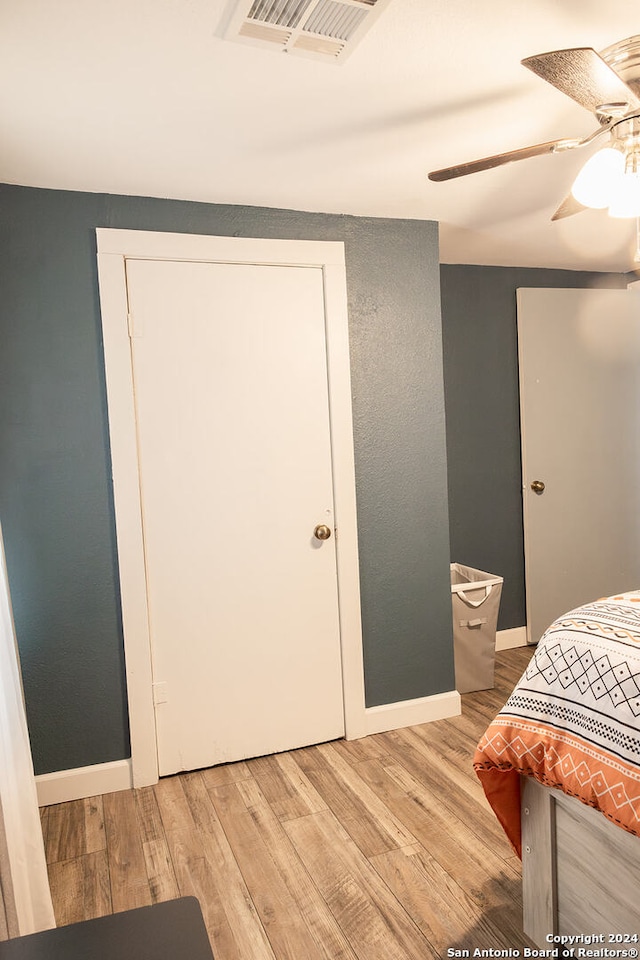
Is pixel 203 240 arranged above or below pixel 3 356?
above

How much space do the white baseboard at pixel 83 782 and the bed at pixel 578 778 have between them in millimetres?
1570

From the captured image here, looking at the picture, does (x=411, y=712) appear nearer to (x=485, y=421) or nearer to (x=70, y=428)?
(x=485, y=421)

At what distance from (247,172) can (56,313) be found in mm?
878

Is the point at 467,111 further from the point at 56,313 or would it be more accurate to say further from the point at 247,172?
the point at 56,313

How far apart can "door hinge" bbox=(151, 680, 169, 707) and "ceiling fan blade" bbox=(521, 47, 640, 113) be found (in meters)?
2.38

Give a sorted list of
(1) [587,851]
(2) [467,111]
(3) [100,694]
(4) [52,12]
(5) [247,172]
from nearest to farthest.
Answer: (4) [52,12] < (1) [587,851] < (2) [467,111] < (5) [247,172] < (3) [100,694]

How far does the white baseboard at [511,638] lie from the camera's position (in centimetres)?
416

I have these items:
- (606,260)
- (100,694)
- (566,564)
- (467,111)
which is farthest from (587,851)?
(606,260)

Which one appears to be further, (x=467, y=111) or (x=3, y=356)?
(x=3, y=356)

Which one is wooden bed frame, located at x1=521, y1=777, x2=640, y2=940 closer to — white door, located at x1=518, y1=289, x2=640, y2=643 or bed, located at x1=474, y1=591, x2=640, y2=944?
bed, located at x1=474, y1=591, x2=640, y2=944

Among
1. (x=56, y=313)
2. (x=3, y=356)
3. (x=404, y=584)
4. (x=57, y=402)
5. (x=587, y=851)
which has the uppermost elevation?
(x=56, y=313)

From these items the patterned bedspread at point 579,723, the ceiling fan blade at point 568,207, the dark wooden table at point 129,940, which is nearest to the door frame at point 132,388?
the ceiling fan blade at point 568,207

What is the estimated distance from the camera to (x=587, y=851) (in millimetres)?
1591

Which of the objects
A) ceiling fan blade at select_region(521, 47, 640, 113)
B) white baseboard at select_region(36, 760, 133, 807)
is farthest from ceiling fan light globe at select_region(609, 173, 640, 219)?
white baseboard at select_region(36, 760, 133, 807)
